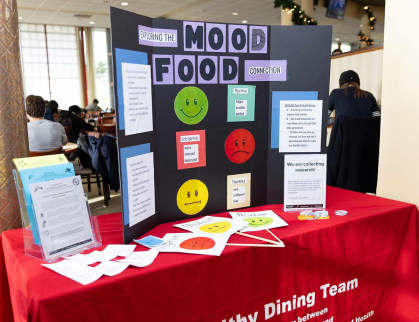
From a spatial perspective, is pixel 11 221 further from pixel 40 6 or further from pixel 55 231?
pixel 40 6

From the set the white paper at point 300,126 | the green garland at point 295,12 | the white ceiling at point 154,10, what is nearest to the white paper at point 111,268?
the white paper at point 300,126

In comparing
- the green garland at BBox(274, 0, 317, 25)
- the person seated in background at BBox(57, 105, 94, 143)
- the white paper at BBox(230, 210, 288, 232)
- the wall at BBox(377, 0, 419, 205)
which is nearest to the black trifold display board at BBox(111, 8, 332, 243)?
the white paper at BBox(230, 210, 288, 232)

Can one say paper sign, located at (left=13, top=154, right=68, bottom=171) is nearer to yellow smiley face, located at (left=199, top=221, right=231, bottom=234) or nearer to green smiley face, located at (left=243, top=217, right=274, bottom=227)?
yellow smiley face, located at (left=199, top=221, right=231, bottom=234)

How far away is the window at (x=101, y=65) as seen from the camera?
44.9ft

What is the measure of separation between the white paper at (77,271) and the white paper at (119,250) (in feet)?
0.43

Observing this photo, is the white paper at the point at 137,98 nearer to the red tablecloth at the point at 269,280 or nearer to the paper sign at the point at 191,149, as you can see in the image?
the paper sign at the point at 191,149

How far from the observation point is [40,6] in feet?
33.0

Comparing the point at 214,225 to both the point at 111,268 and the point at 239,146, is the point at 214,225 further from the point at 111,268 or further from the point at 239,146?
the point at 111,268

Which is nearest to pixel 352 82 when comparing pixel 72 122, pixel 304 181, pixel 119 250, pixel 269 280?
pixel 304 181

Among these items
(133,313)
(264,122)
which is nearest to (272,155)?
(264,122)

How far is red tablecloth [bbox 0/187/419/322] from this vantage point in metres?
1.04

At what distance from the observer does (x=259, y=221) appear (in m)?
1.56

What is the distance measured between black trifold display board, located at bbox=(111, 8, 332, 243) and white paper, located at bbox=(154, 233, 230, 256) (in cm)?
15

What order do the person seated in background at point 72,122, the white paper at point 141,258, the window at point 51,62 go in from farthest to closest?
the window at point 51,62 → the person seated in background at point 72,122 → the white paper at point 141,258
